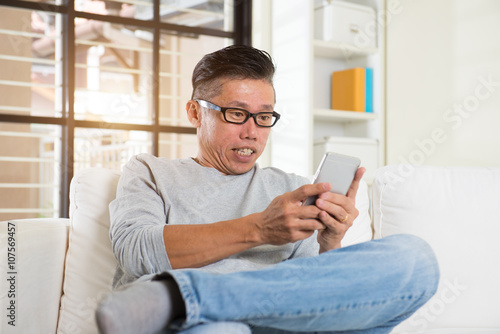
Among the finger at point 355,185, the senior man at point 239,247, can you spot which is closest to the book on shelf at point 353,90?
the senior man at point 239,247

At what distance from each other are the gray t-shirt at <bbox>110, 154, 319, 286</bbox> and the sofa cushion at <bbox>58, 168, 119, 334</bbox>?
122 millimetres

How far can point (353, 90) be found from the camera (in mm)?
2918

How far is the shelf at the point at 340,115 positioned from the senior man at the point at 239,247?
4.55 ft

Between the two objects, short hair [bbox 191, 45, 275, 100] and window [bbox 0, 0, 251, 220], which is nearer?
short hair [bbox 191, 45, 275, 100]

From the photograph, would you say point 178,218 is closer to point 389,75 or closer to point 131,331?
point 131,331

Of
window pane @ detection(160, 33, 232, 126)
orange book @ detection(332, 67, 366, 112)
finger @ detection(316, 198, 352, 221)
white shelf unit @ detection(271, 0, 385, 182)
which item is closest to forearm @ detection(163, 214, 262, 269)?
finger @ detection(316, 198, 352, 221)

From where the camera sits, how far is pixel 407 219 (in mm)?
1460

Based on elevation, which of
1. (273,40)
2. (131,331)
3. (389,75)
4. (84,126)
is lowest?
(131,331)

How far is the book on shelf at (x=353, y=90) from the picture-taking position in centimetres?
290

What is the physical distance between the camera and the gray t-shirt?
3.44ft

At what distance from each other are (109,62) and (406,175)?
5010mm

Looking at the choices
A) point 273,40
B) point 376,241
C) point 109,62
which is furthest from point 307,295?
point 109,62

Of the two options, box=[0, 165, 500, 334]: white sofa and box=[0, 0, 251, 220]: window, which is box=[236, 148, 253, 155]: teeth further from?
box=[0, 0, 251, 220]: window

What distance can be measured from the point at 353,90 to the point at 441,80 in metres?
0.55
